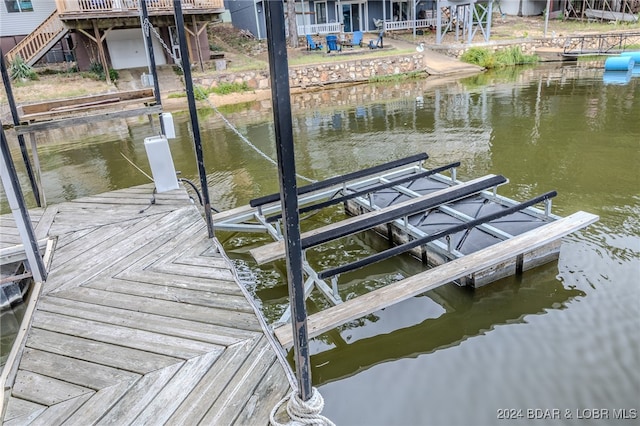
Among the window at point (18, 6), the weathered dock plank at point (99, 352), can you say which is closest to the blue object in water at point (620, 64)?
the weathered dock plank at point (99, 352)

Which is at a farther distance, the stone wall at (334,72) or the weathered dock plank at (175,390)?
the stone wall at (334,72)

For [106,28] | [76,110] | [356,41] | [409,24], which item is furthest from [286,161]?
[409,24]

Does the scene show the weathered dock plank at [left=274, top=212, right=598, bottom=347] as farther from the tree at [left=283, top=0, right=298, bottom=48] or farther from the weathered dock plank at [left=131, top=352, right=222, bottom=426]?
the tree at [left=283, top=0, right=298, bottom=48]

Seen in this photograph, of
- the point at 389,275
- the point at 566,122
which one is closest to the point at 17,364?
the point at 389,275

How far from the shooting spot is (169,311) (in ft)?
11.4

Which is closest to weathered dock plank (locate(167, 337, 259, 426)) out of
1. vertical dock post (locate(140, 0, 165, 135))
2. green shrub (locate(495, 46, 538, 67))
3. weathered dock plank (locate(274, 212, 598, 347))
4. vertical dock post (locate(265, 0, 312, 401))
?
weathered dock plank (locate(274, 212, 598, 347))

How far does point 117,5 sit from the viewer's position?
650 inches

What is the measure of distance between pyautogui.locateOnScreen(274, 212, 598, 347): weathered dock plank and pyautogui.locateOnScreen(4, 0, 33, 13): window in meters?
20.7

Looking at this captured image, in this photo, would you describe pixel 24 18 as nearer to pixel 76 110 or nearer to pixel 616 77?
pixel 76 110

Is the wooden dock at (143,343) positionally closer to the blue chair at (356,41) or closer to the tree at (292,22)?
the tree at (292,22)

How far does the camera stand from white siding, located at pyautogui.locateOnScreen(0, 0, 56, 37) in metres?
17.9

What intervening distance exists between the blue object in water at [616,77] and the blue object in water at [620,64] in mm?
137

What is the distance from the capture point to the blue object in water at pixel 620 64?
15953 millimetres

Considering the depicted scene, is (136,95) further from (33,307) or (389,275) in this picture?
(389,275)
